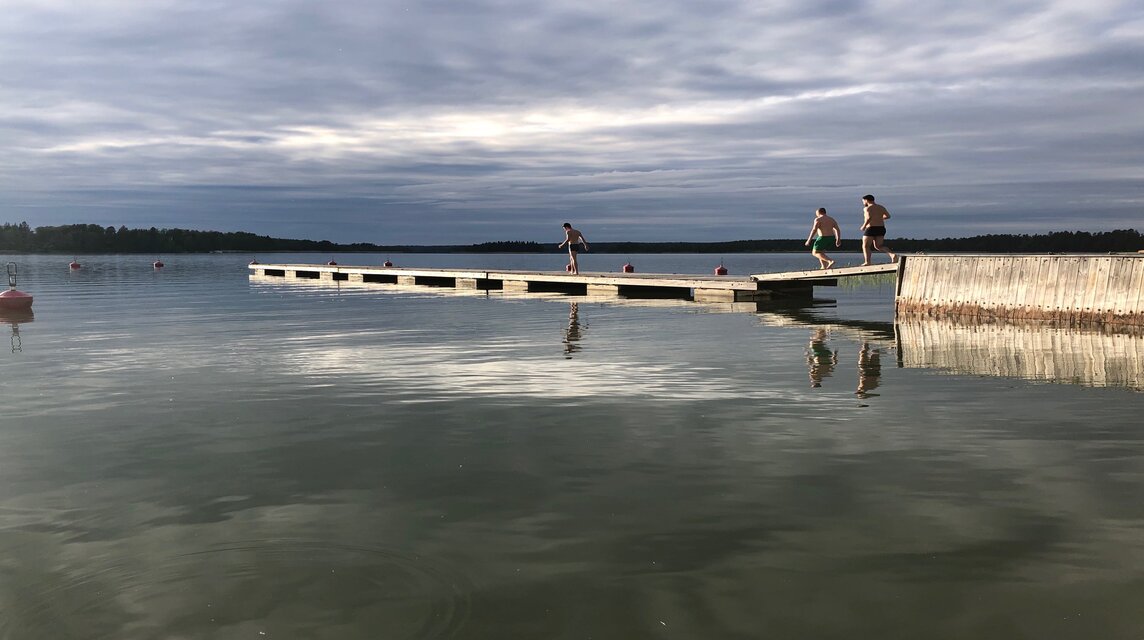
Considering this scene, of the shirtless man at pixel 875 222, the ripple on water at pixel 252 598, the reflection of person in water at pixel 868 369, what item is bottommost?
Result: the ripple on water at pixel 252 598

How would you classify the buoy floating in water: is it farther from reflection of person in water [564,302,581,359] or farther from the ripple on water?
the ripple on water

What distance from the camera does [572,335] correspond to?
1850 centimetres

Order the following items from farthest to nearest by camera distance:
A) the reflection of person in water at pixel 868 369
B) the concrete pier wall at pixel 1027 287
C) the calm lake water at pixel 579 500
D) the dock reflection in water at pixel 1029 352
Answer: the concrete pier wall at pixel 1027 287 → the dock reflection in water at pixel 1029 352 → the reflection of person in water at pixel 868 369 → the calm lake water at pixel 579 500

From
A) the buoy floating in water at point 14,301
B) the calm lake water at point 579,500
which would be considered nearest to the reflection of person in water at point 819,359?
the calm lake water at point 579,500

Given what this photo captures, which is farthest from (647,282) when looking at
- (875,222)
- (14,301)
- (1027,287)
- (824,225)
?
(14,301)

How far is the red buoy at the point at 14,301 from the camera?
28547 millimetres

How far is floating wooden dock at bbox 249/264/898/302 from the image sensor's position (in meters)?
28.0

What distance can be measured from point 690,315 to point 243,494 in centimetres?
1819

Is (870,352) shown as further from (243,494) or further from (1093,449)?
(243,494)

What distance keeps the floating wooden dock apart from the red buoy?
18.0 m

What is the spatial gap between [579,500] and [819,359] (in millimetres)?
8858

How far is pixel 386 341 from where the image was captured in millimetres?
17844

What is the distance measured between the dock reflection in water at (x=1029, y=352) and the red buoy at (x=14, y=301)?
1055 inches

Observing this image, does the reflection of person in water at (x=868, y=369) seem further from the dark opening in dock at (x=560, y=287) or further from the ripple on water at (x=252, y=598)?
the dark opening in dock at (x=560, y=287)
